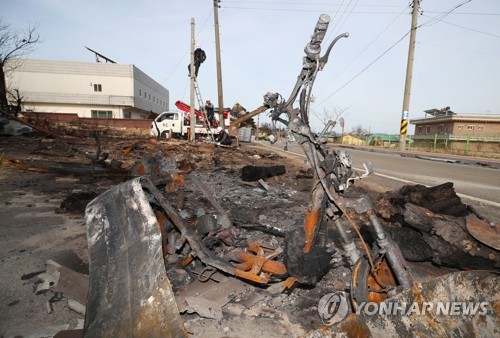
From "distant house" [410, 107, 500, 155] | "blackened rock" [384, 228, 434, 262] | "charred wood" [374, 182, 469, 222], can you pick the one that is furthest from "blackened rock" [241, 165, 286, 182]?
"distant house" [410, 107, 500, 155]

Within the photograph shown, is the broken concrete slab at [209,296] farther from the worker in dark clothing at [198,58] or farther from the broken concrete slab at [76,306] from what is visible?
the worker in dark clothing at [198,58]

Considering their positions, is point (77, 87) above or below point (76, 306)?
above

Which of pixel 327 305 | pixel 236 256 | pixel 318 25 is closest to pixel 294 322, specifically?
pixel 327 305

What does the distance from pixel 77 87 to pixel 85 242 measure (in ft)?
147

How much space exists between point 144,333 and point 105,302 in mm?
323

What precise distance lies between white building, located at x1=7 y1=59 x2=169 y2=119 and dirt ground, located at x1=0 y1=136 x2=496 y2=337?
37.1 metres

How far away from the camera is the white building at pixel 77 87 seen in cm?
3844

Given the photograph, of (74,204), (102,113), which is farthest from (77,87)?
(74,204)

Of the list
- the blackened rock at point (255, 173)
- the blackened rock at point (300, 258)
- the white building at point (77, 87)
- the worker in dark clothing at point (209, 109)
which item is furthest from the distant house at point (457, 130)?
the white building at point (77, 87)

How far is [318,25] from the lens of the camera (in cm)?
192

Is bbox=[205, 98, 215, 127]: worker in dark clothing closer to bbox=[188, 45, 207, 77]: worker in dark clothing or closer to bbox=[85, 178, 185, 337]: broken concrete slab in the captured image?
bbox=[188, 45, 207, 77]: worker in dark clothing

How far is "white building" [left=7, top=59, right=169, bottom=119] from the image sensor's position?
1513 inches

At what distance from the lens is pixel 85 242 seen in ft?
11.4

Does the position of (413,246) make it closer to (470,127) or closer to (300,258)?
(300,258)
